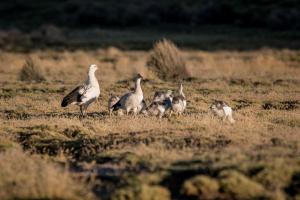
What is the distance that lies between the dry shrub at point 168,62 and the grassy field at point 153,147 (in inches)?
113

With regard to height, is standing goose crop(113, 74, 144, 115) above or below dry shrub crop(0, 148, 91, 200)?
above

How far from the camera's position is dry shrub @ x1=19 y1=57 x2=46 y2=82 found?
3262 centimetres

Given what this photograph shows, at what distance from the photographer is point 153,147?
15.6m

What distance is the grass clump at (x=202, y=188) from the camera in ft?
41.8

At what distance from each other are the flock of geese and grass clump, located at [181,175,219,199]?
6127 millimetres

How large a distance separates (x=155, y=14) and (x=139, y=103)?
55027 millimetres

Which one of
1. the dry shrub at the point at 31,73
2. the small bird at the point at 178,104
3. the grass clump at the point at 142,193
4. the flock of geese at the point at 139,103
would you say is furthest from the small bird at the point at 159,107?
the dry shrub at the point at 31,73

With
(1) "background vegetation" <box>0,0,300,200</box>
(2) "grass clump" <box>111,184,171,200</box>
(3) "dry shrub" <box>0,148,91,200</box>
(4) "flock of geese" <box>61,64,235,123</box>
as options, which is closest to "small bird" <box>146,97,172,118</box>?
(4) "flock of geese" <box>61,64,235,123</box>

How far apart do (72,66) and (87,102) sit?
19.1 metres

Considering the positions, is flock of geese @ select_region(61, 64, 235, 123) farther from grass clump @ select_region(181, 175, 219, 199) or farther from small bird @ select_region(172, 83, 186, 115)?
grass clump @ select_region(181, 175, 219, 199)

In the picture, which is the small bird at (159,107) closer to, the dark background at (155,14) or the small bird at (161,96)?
the small bird at (161,96)

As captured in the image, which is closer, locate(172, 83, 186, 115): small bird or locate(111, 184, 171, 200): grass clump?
locate(111, 184, 171, 200): grass clump

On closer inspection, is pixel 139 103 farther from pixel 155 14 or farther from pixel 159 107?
pixel 155 14

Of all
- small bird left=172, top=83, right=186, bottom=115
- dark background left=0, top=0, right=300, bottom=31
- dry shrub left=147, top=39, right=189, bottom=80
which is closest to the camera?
small bird left=172, top=83, right=186, bottom=115
